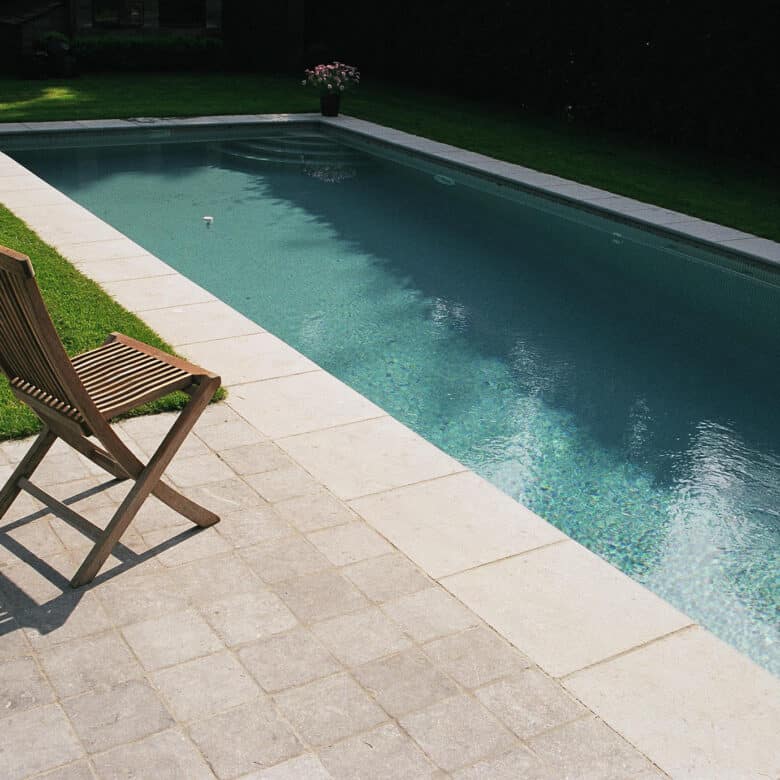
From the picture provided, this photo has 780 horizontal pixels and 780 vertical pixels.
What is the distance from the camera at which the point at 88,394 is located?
11.7 feet

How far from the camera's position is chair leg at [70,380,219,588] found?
366 centimetres

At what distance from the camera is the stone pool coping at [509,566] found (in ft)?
10.3

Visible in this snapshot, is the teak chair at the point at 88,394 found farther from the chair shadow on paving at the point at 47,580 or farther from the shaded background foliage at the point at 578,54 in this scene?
the shaded background foliage at the point at 578,54

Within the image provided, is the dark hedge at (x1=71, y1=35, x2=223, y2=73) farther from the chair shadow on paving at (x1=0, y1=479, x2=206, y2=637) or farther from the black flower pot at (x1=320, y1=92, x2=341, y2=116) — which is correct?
the chair shadow on paving at (x1=0, y1=479, x2=206, y2=637)

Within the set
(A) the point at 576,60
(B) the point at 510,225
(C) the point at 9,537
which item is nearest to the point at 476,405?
(C) the point at 9,537

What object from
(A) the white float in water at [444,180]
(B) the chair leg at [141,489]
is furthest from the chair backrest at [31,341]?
(A) the white float in water at [444,180]

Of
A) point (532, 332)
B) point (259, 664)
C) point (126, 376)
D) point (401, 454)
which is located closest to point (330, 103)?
point (532, 332)

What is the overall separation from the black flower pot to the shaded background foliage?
125 inches

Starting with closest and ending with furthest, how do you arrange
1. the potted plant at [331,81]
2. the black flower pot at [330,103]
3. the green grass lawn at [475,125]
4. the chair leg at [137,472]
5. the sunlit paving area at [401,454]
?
1. the sunlit paving area at [401,454]
2. the chair leg at [137,472]
3. the green grass lawn at [475,125]
4. the potted plant at [331,81]
5. the black flower pot at [330,103]

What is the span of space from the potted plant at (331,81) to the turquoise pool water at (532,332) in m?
2.62

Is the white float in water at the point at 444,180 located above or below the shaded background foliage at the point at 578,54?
below

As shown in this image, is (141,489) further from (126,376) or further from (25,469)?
(25,469)

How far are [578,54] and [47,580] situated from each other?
1365 cm

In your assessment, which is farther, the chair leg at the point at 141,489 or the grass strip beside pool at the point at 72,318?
the grass strip beside pool at the point at 72,318
